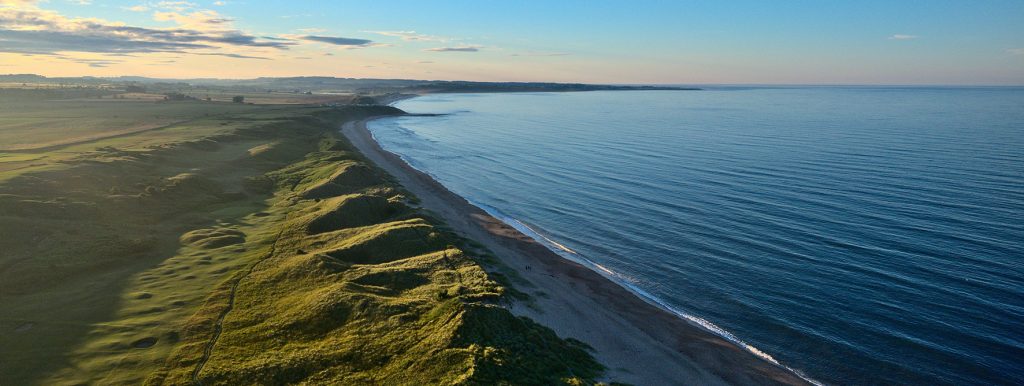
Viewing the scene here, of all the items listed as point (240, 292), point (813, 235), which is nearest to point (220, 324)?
point (240, 292)

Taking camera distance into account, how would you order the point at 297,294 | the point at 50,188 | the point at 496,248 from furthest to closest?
the point at 50,188 → the point at 496,248 → the point at 297,294

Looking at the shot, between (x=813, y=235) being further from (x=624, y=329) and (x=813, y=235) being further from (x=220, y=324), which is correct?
(x=220, y=324)

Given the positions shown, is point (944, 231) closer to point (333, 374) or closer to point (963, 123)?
point (333, 374)

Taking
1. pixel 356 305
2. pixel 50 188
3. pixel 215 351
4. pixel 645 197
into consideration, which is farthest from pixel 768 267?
pixel 50 188

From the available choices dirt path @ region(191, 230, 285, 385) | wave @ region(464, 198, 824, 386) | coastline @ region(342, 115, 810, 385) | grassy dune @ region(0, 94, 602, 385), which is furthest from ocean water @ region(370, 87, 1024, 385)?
dirt path @ region(191, 230, 285, 385)

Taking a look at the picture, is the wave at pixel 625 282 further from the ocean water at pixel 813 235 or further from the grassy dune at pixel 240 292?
the grassy dune at pixel 240 292

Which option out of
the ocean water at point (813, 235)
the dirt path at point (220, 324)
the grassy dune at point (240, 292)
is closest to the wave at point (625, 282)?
the ocean water at point (813, 235)
